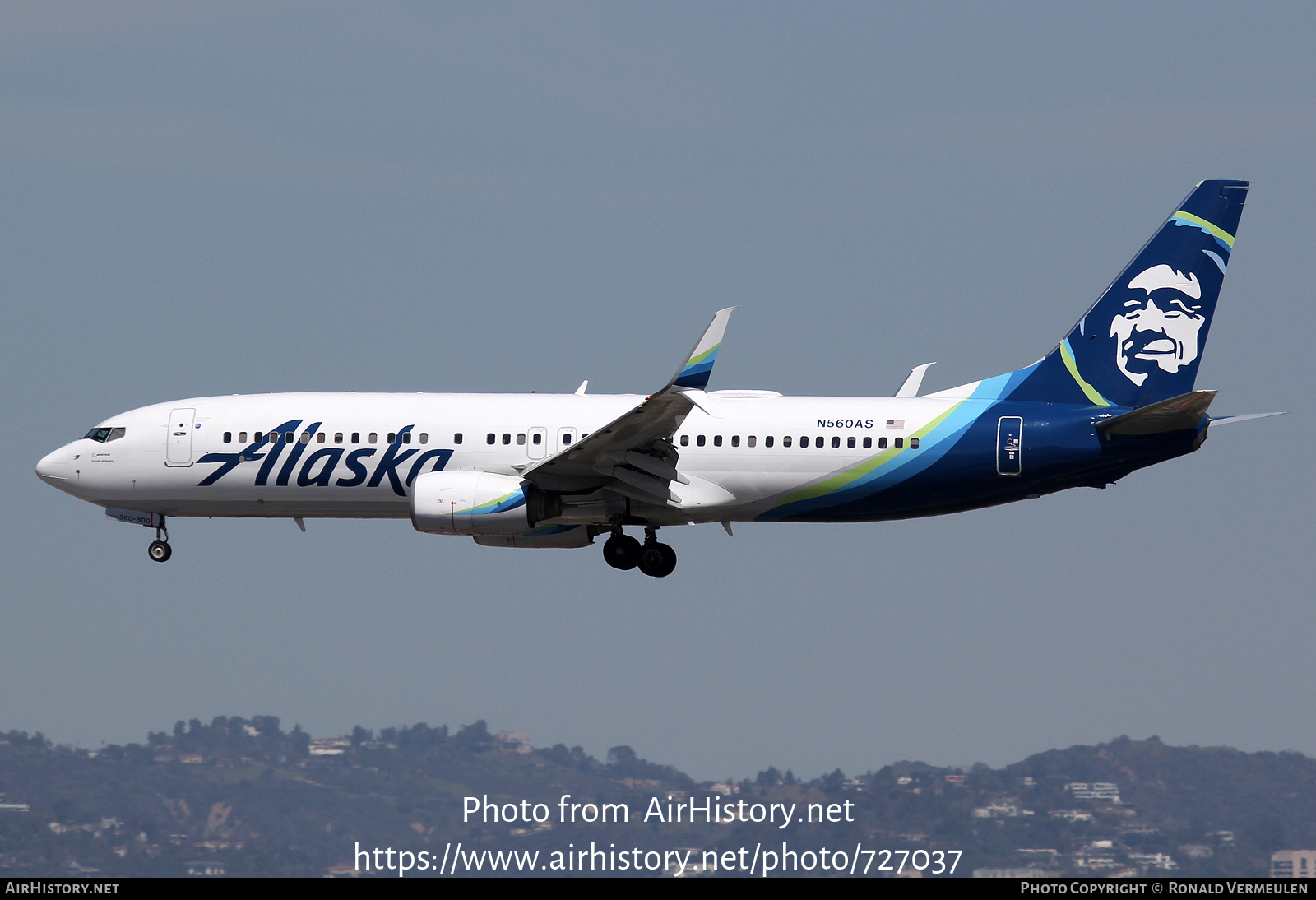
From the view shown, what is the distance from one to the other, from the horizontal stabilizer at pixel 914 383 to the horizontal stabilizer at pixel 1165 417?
7165 mm

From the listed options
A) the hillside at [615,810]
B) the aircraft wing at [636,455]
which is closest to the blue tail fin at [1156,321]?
the aircraft wing at [636,455]

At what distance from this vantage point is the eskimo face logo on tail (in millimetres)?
43812

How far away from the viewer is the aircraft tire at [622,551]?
4481cm

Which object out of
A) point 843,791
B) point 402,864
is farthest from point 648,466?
point 843,791

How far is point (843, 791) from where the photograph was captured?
82.8 m

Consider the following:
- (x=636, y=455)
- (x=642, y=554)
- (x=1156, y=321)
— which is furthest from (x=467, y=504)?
(x=1156, y=321)

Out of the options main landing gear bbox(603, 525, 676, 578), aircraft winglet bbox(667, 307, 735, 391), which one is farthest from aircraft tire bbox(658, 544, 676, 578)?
aircraft winglet bbox(667, 307, 735, 391)

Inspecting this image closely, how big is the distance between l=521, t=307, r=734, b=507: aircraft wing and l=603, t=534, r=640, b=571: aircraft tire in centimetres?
213

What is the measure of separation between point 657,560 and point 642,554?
18.9 inches

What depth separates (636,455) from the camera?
41.8 meters

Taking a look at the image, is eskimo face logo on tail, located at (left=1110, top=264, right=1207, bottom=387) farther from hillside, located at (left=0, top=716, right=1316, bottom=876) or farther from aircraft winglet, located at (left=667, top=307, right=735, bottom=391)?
hillside, located at (left=0, top=716, right=1316, bottom=876)

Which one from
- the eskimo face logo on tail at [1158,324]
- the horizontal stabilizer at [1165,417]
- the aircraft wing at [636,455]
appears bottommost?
the aircraft wing at [636,455]

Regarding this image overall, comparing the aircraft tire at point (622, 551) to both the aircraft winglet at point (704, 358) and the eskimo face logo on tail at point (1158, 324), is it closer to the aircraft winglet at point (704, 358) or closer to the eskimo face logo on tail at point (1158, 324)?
the aircraft winglet at point (704, 358)
